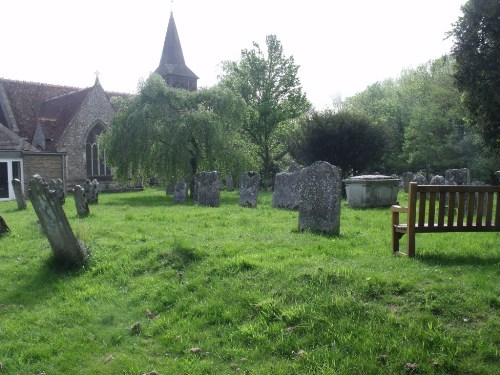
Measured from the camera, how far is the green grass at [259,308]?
14.8 ft

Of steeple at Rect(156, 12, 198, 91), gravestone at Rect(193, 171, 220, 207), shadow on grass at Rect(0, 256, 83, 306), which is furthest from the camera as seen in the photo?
steeple at Rect(156, 12, 198, 91)

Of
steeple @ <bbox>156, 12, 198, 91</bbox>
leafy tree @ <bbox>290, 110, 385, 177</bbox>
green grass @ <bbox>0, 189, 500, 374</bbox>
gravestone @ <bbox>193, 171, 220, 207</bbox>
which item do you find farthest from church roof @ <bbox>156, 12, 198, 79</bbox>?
green grass @ <bbox>0, 189, 500, 374</bbox>

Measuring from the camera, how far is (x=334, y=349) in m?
4.57

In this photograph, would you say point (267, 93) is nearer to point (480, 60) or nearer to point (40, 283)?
point (480, 60)

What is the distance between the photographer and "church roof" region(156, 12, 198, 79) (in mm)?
47094

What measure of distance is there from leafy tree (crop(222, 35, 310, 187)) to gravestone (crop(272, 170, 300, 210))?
2052 cm

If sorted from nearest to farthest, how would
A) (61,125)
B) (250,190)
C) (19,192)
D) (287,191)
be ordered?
(287,191) → (250,190) → (19,192) → (61,125)

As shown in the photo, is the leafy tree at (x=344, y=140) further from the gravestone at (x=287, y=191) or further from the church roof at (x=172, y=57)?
the church roof at (x=172, y=57)

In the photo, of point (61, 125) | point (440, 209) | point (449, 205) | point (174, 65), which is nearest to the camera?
point (440, 209)

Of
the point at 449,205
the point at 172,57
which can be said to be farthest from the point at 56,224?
the point at 172,57

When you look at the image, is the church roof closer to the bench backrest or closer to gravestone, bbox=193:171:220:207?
gravestone, bbox=193:171:220:207

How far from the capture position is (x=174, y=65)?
Result: 4731 centimetres

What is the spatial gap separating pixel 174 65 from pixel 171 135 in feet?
89.4

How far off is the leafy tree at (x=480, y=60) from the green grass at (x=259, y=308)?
493 centimetres
